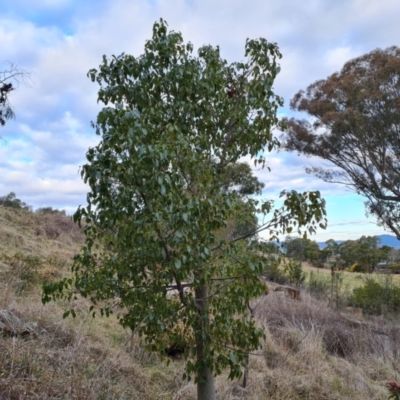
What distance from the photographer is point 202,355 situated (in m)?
2.77

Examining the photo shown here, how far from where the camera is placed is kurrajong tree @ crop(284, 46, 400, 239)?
10.7 m

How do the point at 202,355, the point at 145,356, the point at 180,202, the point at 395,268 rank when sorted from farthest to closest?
the point at 395,268 → the point at 145,356 → the point at 202,355 → the point at 180,202

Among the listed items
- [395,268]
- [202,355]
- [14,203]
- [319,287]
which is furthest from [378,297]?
[14,203]

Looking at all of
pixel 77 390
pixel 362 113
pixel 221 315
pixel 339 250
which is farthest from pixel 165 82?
pixel 339 250

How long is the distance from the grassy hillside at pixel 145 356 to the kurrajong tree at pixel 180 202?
3.20 feet

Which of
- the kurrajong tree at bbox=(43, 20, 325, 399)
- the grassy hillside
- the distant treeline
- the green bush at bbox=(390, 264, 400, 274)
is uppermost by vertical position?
the distant treeline

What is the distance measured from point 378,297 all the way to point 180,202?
9438 millimetres

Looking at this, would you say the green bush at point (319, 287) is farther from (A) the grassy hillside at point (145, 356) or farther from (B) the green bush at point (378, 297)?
(A) the grassy hillside at point (145, 356)

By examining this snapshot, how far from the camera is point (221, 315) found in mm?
2779

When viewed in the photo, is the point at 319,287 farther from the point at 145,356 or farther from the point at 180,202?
the point at 180,202

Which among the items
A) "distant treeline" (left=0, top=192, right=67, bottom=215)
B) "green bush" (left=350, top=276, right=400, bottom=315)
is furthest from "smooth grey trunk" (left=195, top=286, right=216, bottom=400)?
"distant treeline" (left=0, top=192, right=67, bottom=215)

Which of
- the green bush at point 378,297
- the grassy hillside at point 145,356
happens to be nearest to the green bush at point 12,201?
the grassy hillside at point 145,356

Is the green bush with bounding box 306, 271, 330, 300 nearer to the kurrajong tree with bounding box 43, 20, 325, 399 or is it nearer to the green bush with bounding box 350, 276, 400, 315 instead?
the green bush with bounding box 350, 276, 400, 315

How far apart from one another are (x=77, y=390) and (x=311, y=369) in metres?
3.45
